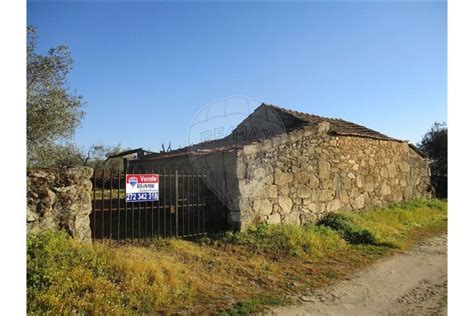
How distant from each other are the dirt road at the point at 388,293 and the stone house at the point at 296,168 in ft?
8.50

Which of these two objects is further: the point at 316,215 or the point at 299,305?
the point at 316,215

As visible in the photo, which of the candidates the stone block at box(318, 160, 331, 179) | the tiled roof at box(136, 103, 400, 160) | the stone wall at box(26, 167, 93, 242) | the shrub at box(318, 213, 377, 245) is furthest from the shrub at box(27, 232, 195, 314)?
the tiled roof at box(136, 103, 400, 160)

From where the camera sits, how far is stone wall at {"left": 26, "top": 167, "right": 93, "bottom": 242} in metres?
5.04

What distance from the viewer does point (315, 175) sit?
29.0 feet

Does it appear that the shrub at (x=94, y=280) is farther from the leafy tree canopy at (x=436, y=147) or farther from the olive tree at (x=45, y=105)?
the leafy tree canopy at (x=436, y=147)

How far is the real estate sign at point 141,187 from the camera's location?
6438 mm

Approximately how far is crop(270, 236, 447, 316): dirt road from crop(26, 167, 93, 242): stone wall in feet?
11.4

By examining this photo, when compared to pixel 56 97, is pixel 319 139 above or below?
below

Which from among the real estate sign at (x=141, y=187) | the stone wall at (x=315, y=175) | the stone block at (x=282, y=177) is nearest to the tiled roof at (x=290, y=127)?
the stone wall at (x=315, y=175)

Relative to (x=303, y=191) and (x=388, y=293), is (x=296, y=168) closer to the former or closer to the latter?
(x=303, y=191)

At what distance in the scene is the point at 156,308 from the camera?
156 inches

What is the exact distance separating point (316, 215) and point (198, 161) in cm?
332
